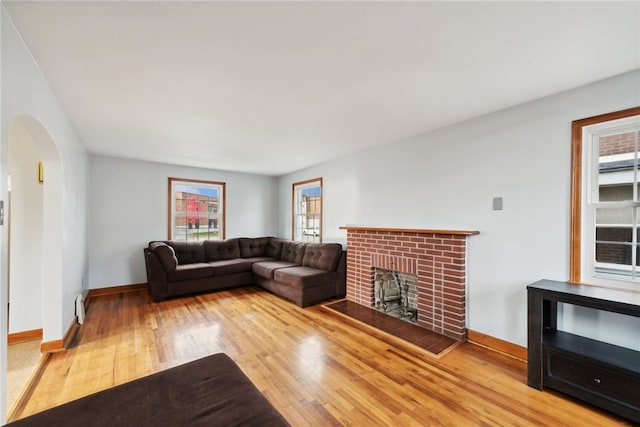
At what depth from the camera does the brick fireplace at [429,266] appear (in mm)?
2867

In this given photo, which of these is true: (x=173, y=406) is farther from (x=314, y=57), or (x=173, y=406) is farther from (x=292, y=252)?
(x=292, y=252)

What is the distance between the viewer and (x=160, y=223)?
510 centimetres

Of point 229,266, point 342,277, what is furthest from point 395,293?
point 229,266

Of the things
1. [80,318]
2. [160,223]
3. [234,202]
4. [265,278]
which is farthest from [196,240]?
[80,318]

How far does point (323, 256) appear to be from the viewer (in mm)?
4449

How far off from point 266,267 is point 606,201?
423 centimetres

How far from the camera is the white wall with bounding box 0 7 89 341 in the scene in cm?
151

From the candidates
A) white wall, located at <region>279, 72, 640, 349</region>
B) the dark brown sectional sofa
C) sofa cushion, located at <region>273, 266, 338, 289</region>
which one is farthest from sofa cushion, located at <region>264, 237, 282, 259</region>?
white wall, located at <region>279, 72, 640, 349</region>

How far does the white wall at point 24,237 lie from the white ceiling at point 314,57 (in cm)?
69

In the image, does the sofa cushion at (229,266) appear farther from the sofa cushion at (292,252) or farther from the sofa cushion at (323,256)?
the sofa cushion at (323,256)

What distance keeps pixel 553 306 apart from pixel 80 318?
492 centimetres

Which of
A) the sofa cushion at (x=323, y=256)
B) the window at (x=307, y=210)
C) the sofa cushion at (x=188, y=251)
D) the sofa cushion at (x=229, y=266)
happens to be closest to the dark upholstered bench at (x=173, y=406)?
the sofa cushion at (x=323, y=256)

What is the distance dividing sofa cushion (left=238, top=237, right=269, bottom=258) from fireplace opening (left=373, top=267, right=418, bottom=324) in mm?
2864

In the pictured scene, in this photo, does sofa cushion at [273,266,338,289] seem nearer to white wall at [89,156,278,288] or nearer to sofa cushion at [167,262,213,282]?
sofa cushion at [167,262,213,282]
